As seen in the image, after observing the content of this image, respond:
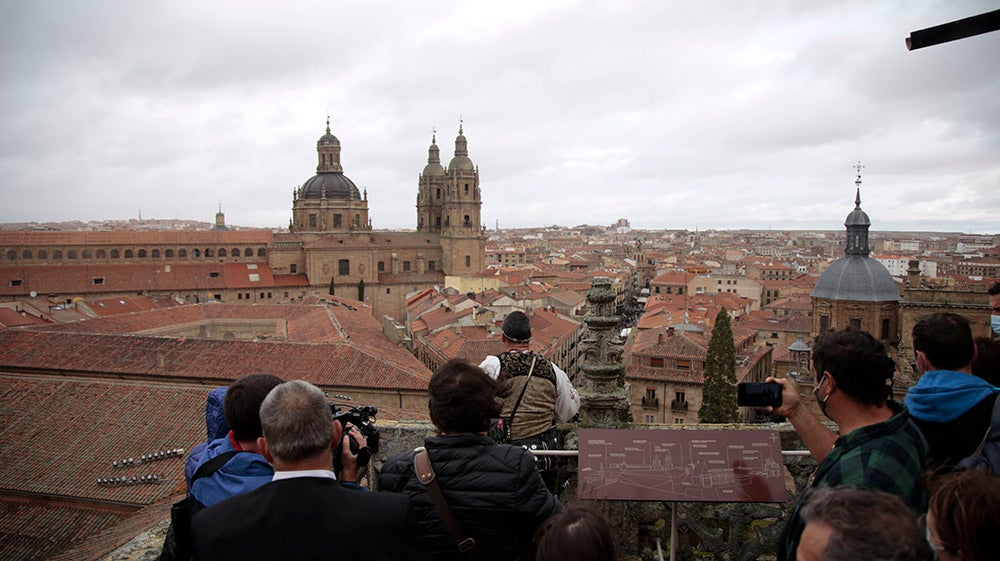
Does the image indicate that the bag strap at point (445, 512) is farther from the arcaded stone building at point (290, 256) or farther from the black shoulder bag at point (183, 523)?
the arcaded stone building at point (290, 256)

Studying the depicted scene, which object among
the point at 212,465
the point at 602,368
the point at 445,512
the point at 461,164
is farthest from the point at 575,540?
the point at 461,164

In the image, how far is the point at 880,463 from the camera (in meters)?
2.56

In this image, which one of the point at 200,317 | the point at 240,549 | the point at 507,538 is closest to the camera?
the point at 240,549

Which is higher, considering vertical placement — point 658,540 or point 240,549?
point 240,549

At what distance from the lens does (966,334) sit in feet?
10.5

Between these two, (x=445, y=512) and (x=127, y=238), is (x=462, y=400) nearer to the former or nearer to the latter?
(x=445, y=512)

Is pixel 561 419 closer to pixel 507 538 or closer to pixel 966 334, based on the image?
pixel 507 538

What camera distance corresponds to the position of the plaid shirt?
2537 millimetres

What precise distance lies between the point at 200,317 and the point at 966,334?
107 ft

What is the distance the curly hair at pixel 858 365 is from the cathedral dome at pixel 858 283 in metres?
23.4

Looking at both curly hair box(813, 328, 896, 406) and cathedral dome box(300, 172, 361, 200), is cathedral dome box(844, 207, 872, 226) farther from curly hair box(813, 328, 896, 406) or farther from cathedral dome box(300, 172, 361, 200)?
cathedral dome box(300, 172, 361, 200)

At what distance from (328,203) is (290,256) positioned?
785cm

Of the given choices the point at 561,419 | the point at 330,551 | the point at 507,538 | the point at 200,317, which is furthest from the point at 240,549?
the point at 200,317

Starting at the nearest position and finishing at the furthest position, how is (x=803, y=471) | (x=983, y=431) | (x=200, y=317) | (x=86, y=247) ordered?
(x=983, y=431)
(x=803, y=471)
(x=200, y=317)
(x=86, y=247)
